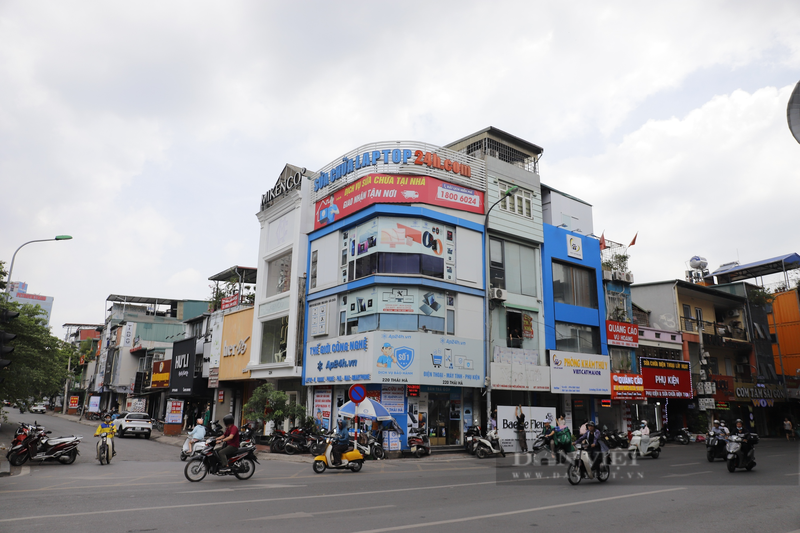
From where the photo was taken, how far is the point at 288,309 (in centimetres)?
2947

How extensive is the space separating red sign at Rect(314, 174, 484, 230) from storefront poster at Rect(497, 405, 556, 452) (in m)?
9.84

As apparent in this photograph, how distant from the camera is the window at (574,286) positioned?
100ft

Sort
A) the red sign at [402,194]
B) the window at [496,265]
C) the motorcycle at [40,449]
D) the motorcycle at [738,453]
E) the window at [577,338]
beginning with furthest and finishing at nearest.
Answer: the window at [577,338], the window at [496,265], the red sign at [402,194], the motorcycle at [40,449], the motorcycle at [738,453]

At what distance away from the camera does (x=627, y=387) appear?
31906 mm

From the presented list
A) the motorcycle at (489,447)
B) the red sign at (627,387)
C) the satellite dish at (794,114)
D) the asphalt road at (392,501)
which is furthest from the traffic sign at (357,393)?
the red sign at (627,387)

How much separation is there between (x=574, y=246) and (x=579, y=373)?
7.34 m

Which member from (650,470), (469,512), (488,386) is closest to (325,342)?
(488,386)

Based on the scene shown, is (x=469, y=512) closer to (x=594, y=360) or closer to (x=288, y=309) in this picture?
(x=288, y=309)

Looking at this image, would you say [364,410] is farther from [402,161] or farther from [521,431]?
[402,161]

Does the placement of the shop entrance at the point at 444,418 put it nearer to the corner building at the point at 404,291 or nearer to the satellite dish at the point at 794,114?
the corner building at the point at 404,291

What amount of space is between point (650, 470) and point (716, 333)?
92.0ft

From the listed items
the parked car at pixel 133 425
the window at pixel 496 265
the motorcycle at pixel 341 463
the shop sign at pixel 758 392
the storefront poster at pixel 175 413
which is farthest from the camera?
the shop sign at pixel 758 392

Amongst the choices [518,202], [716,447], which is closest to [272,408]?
[518,202]

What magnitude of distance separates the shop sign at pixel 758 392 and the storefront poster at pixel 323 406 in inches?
1207
